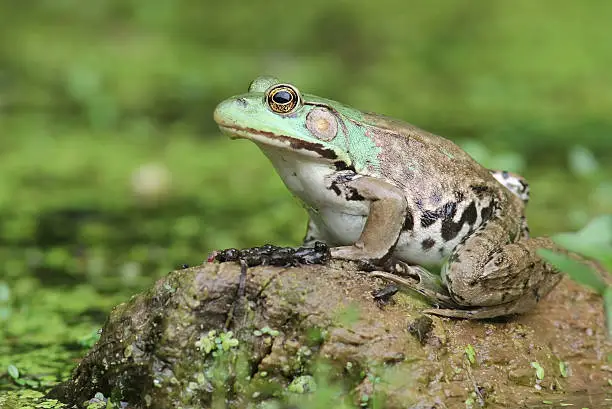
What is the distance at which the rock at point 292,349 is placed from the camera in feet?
11.7

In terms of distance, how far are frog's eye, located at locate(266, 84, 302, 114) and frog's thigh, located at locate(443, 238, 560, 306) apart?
0.86 m

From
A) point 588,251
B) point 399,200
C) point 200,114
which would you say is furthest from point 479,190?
point 200,114

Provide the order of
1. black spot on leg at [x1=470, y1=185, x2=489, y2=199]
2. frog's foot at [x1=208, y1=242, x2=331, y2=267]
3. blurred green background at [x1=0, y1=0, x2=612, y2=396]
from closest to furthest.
Result: 1. frog's foot at [x1=208, y1=242, x2=331, y2=267]
2. black spot on leg at [x1=470, y1=185, x2=489, y2=199]
3. blurred green background at [x1=0, y1=0, x2=612, y2=396]

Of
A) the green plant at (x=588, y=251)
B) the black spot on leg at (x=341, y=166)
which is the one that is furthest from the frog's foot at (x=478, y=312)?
the green plant at (x=588, y=251)

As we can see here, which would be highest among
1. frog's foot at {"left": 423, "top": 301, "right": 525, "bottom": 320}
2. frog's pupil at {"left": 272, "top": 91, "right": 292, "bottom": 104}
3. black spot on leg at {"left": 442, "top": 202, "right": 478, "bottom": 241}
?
frog's pupil at {"left": 272, "top": 91, "right": 292, "bottom": 104}

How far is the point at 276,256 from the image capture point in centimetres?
381

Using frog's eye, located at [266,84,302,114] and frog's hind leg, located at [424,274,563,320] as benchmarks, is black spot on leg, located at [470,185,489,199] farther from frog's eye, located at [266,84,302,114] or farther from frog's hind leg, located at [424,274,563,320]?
frog's eye, located at [266,84,302,114]

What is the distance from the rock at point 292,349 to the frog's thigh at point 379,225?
0.26 ft

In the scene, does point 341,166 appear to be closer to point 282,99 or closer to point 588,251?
point 282,99

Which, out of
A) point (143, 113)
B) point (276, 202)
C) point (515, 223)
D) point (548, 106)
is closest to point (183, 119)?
point (143, 113)

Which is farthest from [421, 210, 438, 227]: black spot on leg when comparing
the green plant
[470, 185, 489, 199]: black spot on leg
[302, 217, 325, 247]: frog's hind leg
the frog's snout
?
the green plant

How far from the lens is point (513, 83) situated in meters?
11.4

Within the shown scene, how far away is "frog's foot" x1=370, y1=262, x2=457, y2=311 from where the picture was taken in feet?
12.6

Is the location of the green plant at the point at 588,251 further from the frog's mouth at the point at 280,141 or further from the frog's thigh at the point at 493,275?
the frog's mouth at the point at 280,141
